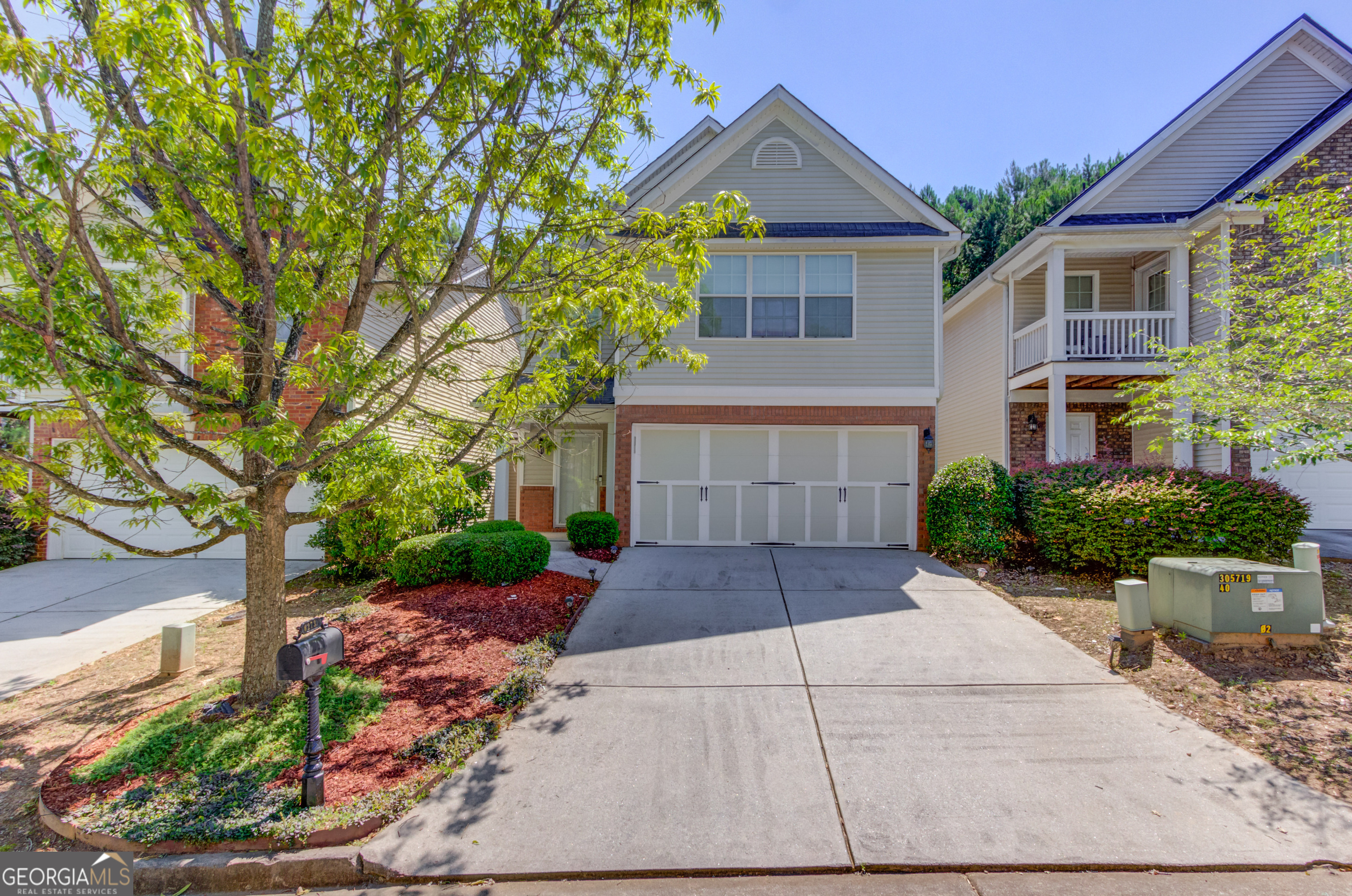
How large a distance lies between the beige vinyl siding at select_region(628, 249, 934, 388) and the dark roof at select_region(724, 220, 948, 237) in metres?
0.32

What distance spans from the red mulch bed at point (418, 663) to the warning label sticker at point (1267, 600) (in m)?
6.56

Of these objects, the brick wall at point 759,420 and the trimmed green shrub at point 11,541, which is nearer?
the trimmed green shrub at point 11,541

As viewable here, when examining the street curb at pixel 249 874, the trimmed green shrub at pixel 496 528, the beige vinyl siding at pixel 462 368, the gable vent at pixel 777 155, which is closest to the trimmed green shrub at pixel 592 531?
the trimmed green shrub at pixel 496 528

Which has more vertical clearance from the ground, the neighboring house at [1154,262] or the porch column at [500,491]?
the neighboring house at [1154,262]

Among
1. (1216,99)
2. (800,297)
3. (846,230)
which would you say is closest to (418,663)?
(800,297)

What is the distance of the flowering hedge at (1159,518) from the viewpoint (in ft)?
24.1

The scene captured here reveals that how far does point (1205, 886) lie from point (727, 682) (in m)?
3.04

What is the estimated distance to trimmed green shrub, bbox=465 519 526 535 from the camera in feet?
27.7

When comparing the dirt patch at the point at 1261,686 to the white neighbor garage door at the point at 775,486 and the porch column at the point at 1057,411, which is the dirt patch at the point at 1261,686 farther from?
the porch column at the point at 1057,411

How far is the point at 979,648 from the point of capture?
5.66 meters

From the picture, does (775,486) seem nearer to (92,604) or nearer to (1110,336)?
(1110,336)

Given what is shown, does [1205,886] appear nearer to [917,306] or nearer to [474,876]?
[474,876]

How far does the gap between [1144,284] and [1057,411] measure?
171 inches

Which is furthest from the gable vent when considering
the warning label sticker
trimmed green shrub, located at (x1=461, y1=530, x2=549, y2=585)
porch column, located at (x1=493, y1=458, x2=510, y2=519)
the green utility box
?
the warning label sticker
